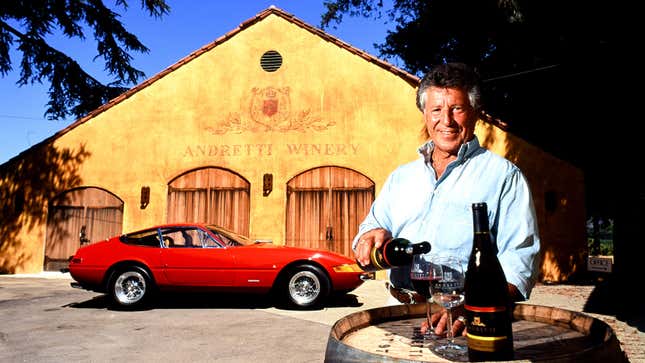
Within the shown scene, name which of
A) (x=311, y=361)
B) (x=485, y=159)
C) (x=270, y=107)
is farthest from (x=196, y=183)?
(x=485, y=159)

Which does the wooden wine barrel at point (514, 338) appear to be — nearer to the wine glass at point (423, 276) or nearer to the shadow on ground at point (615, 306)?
the wine glass at point (423, 276)

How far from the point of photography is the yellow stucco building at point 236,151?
11023 millimetres

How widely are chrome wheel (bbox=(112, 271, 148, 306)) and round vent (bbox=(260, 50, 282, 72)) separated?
6711 millimetres

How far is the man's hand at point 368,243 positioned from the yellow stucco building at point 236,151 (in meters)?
9.01

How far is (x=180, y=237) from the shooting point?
7.32 meters

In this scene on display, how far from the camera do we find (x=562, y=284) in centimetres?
956

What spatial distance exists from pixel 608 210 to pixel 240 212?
13282 millimetres

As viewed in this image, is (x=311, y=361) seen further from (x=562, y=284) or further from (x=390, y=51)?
(x=390, y=51)

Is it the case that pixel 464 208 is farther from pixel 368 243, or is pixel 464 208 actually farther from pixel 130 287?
pixel 130 287

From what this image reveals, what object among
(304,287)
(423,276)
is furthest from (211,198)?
(423,276)

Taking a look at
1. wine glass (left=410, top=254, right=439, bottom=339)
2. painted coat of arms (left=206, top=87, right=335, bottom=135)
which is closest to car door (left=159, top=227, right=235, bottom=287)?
painted coat of arms (left=206, top=87, right=335, bottom=135)

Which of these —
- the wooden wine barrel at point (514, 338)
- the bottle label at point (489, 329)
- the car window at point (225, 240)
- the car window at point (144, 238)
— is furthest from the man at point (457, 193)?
the car window at point (144, 238)

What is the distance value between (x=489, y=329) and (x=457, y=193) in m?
0.82

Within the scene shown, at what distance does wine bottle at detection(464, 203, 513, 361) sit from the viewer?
1.20m
